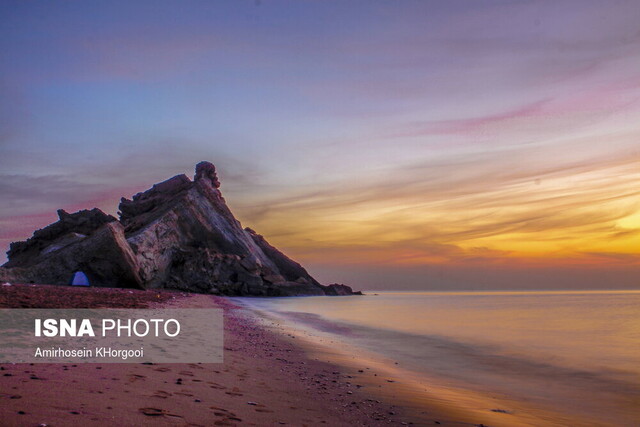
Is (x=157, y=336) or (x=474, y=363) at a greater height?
(x=157, y=336)

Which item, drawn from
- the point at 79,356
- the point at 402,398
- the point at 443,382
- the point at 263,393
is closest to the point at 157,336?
the point at 79,356

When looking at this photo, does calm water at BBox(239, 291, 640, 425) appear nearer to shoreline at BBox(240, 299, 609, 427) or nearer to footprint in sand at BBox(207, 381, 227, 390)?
shoreline at BBox(240, 299, 609, 427)

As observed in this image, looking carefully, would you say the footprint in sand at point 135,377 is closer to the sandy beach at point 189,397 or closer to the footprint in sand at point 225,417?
the sandy beach at point 189,397

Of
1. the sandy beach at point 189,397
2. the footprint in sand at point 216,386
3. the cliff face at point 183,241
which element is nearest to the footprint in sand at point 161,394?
the sandy beach at point 189,397

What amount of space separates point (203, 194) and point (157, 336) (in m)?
A: 60.2

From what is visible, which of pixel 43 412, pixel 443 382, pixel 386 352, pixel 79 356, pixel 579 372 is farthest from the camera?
pixel 386 352

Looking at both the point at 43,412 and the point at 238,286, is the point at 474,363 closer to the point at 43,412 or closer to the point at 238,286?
the point at 43,412

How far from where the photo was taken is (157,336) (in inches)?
373

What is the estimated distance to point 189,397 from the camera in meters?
5.11

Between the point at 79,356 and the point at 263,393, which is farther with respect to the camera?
the point at 79,356

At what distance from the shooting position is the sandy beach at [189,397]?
4023 mm

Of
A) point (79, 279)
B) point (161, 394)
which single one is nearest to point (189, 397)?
point (161, 394)

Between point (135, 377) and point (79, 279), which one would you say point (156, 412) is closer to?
point (135, 377)

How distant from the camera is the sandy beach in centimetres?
402
